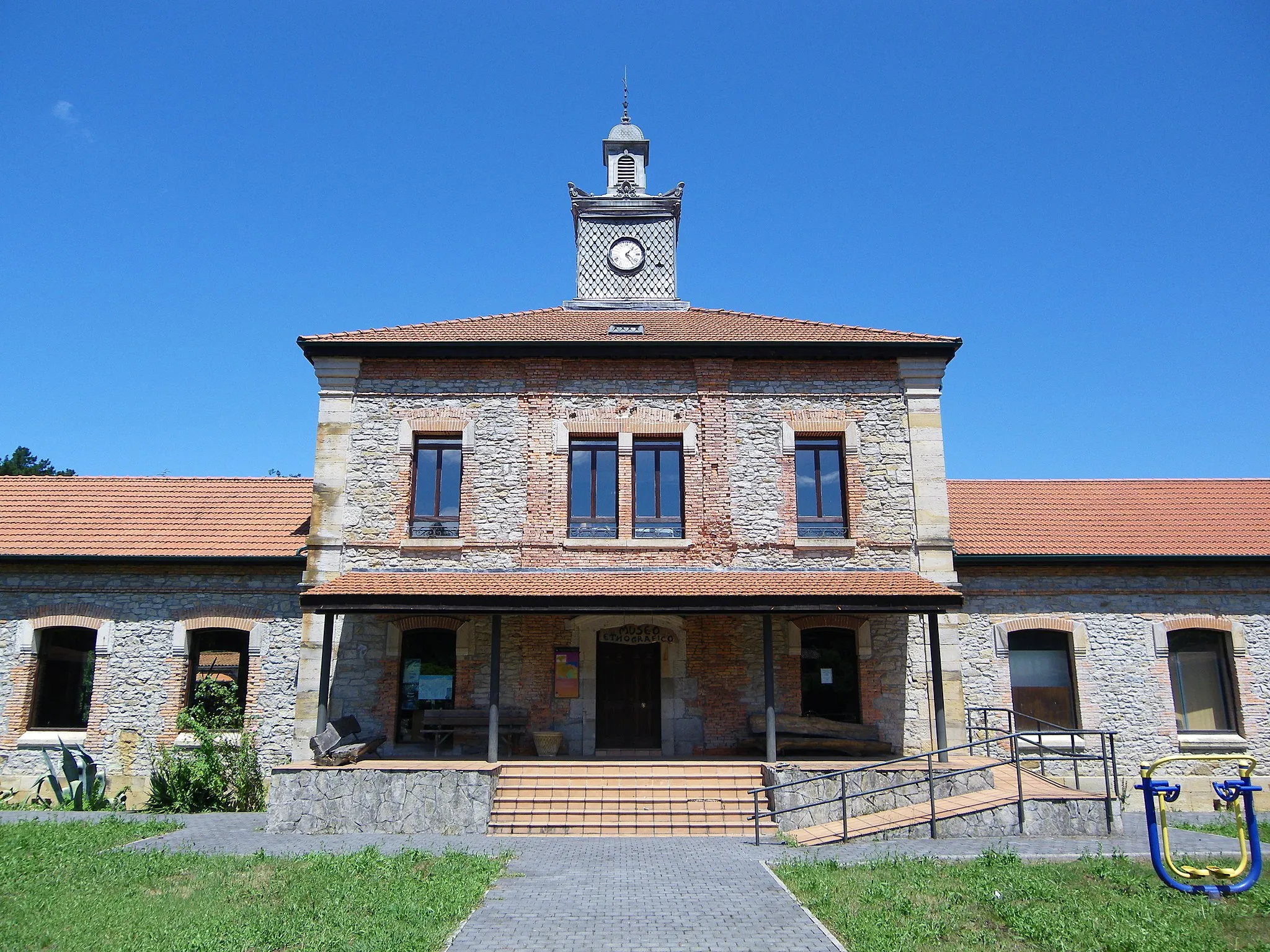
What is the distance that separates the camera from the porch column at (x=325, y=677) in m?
13.2

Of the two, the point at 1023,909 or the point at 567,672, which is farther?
the point at 567,672

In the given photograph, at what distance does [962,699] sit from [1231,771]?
5.25 metres

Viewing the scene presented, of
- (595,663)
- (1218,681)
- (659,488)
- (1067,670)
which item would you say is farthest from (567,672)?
(1218,681)

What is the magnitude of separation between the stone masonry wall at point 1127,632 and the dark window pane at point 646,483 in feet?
19.0

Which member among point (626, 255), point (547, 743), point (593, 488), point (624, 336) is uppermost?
point (626, 255)

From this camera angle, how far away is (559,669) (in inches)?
568

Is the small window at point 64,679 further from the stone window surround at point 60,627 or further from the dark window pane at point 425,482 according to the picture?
the dark window pane at point 425,482

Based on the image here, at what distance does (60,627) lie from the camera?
15414 millimetres

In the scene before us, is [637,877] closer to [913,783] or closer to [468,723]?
[913,783]

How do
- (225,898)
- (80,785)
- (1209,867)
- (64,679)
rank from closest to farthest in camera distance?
(225,898)
(1209,867)
(80,785)
(64,679)

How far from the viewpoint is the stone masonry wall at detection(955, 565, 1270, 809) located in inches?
588

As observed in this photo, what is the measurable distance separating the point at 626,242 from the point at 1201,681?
15366mm

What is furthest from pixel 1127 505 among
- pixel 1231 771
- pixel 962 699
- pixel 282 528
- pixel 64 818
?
pixel 64 818

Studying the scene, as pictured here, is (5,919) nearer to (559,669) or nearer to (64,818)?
(64,818)
